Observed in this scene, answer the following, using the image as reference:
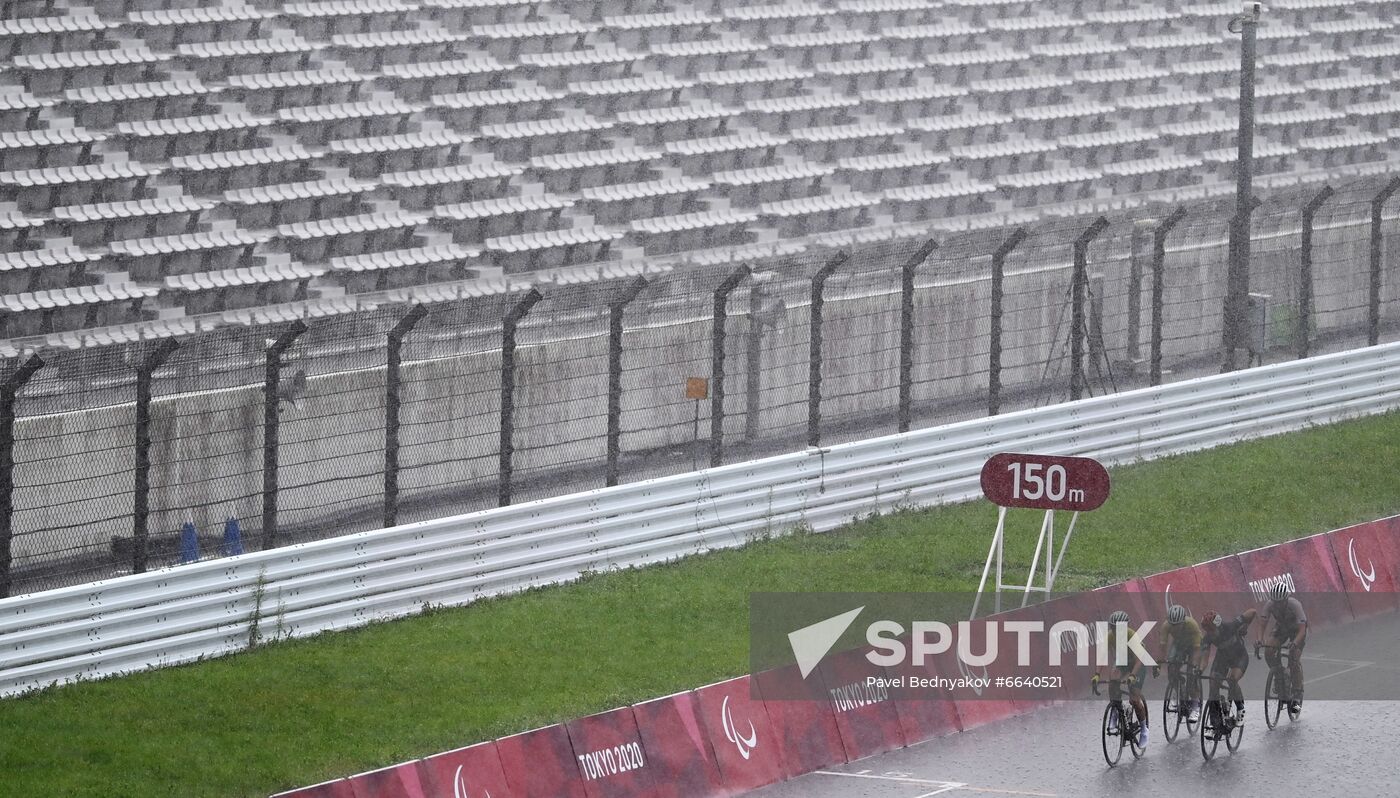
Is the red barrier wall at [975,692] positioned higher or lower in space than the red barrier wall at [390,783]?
lower

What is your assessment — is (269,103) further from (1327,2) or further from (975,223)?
(1327,2)

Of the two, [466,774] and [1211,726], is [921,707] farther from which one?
[466,774]

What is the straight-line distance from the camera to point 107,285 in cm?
2297

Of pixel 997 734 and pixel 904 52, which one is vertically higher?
pixel 904 52

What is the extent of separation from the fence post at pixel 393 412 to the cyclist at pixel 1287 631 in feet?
19.7

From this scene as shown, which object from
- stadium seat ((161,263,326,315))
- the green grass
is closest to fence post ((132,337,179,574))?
the green grass

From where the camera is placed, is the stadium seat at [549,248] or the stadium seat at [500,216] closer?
the stadium seat at [500,216]

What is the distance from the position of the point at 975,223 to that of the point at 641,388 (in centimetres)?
1523

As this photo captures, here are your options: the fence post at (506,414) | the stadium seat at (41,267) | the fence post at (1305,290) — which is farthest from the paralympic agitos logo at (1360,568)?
the stadium seat at (41,267)

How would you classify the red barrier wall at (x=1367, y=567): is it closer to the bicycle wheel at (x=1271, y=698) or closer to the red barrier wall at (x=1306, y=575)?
the red barrier wall at (x=1306, y=575)

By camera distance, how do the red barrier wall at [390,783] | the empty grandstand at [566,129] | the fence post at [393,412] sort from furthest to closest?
the empty grandstand at [566,129]
the fence post at [393,412]
the red barrier wall at [390,783]

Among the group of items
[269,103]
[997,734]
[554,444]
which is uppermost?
[269,103]

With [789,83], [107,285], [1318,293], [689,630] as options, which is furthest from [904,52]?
[689,630]

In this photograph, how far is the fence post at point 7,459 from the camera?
1290cm
